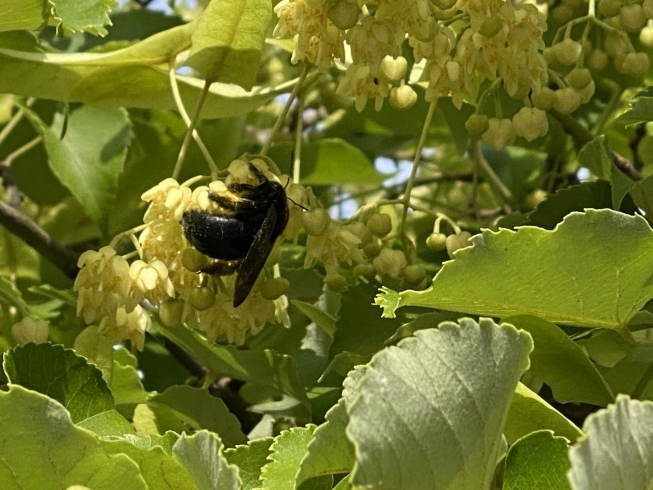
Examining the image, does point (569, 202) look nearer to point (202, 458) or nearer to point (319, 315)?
point (319, 315)

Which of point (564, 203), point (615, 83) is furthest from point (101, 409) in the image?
point (615, 83)

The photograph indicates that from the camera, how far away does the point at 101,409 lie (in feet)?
3.58

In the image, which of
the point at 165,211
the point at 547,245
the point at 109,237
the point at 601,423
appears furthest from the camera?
the point at 109,237

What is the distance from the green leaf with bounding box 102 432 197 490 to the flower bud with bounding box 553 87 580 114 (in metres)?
0.78

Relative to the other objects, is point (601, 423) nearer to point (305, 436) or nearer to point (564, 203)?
point (305, 436)

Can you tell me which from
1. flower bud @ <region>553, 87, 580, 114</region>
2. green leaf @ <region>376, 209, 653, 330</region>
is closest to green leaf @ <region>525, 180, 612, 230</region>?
flower bud @ <region>553, 87, 580, 114</region>

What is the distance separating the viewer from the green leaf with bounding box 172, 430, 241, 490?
2.60ft

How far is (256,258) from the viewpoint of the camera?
49.1 inches

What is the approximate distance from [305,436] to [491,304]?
0.66 ft

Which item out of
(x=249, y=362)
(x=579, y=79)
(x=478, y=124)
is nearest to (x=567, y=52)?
(x=579, y=79)

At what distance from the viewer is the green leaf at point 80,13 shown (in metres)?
1.27

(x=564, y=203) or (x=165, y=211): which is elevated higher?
(x=165, y=211)

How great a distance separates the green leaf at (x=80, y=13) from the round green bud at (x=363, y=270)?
0.43m

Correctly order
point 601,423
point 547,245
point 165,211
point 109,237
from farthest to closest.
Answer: point 109,237, point 165,211, point 547,245, point 601,423
